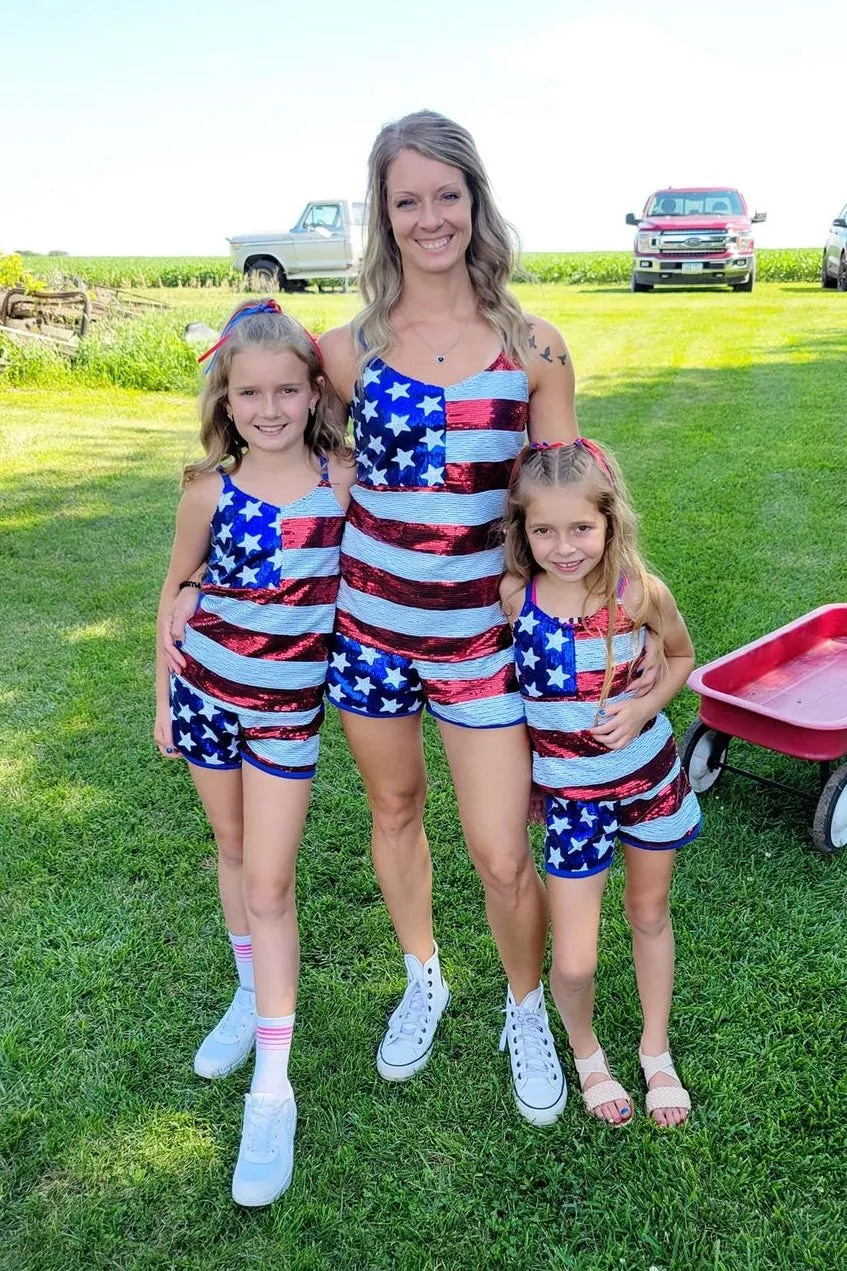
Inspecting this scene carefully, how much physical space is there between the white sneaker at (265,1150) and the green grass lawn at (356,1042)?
0.04 m

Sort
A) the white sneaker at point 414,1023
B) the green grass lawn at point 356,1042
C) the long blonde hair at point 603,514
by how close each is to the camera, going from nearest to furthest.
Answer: the long blonde hair at point 603,514
the green grass lawn at point 356,1042
the white sneaker at point 414,1023

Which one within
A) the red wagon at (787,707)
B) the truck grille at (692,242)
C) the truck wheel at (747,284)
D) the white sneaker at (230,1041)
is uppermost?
the truck grille at (692,242)

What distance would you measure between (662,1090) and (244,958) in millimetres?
1049

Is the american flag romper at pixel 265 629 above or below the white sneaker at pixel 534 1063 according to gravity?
above

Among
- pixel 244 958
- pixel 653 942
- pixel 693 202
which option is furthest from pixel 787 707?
pixel 693 202

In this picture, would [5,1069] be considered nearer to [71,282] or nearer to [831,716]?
[831,716]

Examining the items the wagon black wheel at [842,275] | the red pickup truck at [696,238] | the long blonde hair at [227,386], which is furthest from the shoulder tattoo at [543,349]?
the wagon black wheel at [842,275]

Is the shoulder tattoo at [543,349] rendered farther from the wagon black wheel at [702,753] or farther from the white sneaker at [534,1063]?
the wagon black wheel at [702,753]

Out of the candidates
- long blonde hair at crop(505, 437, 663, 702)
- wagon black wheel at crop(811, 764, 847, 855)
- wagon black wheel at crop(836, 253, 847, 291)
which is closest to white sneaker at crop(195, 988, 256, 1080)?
long blonde hair at crop(505, 437, 663, 702)

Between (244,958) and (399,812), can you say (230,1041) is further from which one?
(399,812)

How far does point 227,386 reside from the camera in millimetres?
2193

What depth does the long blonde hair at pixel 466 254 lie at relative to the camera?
2025mm

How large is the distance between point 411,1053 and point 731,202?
735 inches

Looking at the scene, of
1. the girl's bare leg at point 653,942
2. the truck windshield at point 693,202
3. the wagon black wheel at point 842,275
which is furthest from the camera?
the truck windshield at point 693,202
